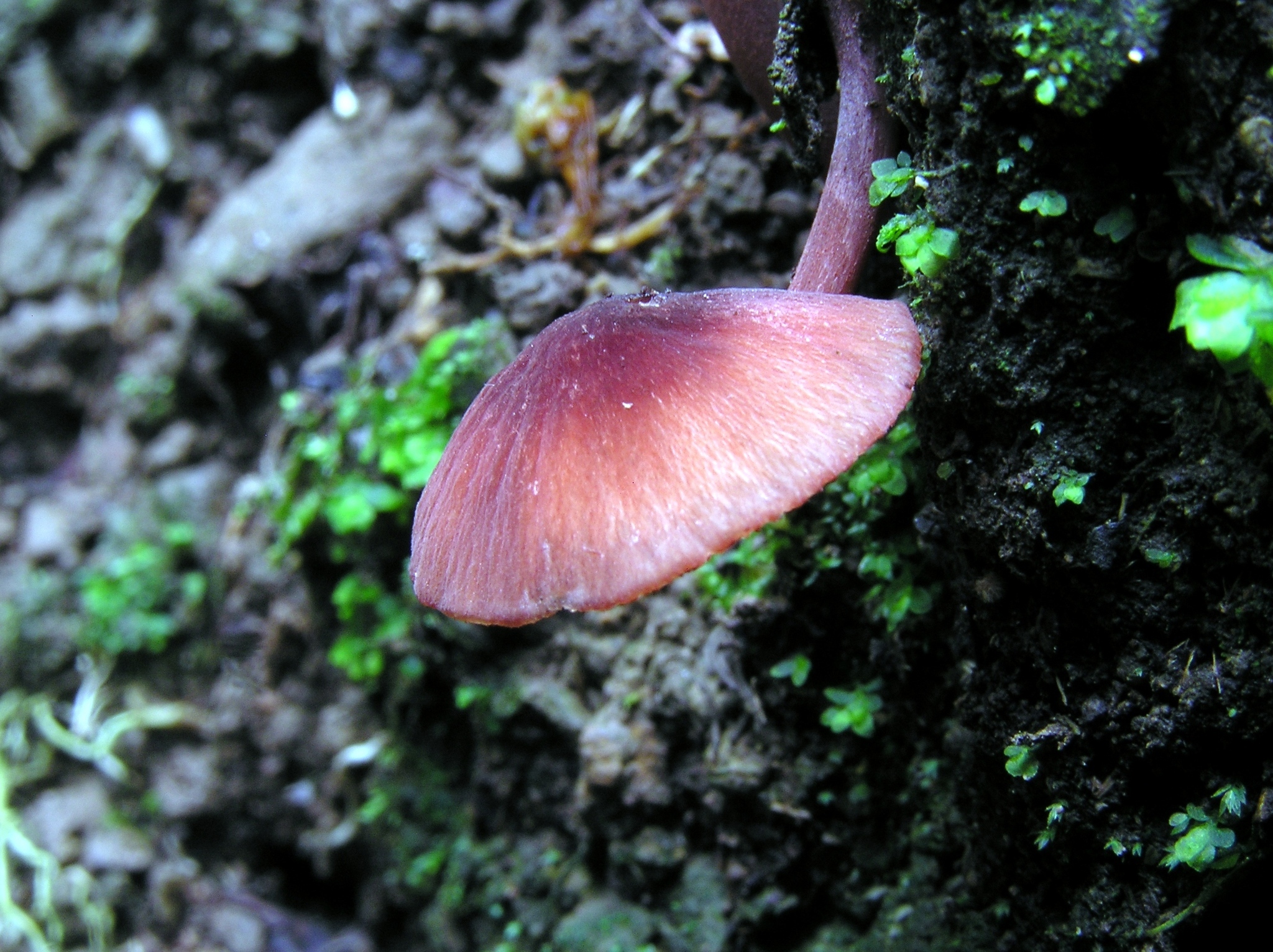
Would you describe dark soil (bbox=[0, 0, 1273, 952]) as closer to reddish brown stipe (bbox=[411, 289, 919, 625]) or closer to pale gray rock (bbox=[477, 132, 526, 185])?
pale gray rock (bbox=[477, 132, 526, 185])

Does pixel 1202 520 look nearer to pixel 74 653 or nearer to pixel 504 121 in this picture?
pixel 504 121

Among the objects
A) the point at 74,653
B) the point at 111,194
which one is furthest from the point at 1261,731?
the point at 111,194

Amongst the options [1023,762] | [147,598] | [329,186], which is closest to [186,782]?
[147,598]

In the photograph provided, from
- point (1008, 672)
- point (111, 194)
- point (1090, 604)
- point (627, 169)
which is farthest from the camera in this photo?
point (111, 194)

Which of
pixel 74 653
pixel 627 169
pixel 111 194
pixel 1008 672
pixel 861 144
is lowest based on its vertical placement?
pixel 74 653

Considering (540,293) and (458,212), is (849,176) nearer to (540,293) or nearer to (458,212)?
(540,293)

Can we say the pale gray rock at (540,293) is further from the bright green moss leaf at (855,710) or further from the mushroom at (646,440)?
the bright green moss leaf at (855,710)

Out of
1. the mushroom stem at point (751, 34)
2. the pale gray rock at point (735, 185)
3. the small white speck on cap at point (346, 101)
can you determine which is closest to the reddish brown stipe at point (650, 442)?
the mushroom stem at point (751, 34)

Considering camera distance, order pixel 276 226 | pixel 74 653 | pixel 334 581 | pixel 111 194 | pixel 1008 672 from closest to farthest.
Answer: pixel 1008 672 → pixel 334 581 → pixel 276 226 → pixel 74 653 → pixel 111 194
